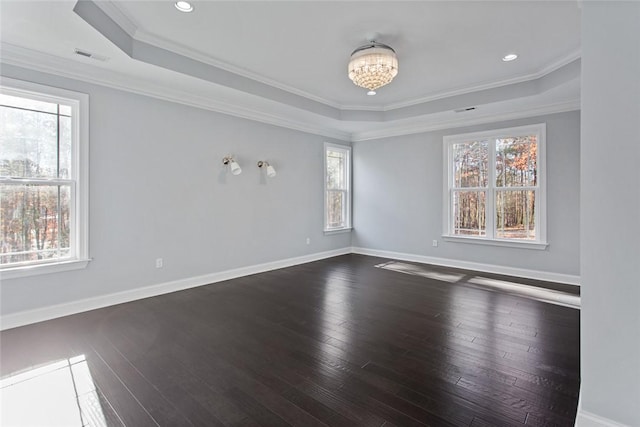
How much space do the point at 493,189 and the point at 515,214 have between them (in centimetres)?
53

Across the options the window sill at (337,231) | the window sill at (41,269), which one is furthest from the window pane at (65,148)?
the window sill at (337,231)

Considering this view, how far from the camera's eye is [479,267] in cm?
Answer: 549

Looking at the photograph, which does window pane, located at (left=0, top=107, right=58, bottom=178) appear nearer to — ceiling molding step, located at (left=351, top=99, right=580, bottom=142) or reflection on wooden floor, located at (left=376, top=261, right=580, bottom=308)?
reflection on wooden floor, located at (left=376, top=261, right=580, bottom=308)

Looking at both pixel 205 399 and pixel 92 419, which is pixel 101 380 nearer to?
pixel 92 419

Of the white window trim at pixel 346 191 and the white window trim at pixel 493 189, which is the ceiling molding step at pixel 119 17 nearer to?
the white window trim at pixel 346 191

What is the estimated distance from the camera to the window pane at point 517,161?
16.4ft

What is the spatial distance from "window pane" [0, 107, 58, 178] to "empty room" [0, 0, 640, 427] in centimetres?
2

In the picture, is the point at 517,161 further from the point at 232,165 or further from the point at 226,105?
the point at 226,105

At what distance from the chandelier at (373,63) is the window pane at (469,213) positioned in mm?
3143

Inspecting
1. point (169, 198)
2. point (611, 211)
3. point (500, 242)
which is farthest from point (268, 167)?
point (611, 211)

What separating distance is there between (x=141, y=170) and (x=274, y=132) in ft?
7.64

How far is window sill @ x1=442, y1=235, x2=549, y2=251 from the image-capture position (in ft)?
16.1

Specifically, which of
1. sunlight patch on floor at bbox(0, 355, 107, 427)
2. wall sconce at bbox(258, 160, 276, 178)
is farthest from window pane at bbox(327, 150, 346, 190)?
sunlight patch on floor at bbox(0, 355, 107, 427)

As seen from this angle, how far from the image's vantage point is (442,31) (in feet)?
10.5
